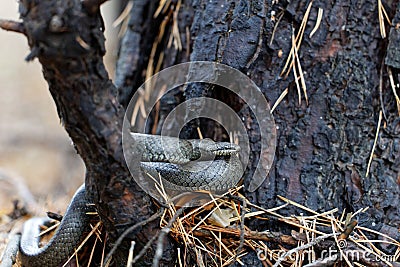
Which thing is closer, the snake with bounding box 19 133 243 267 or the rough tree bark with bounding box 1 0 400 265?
the snake with bounding box 19 133 243 267

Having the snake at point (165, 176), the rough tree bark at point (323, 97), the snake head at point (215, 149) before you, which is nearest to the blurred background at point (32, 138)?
the snake at point (165, 176)

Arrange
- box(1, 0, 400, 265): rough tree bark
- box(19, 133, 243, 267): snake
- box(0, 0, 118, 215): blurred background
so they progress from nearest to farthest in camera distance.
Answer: box(19, 133, 243, 267): snake → box(1, 0, 400, 265): rough tree bark → box(0, 0, 118, 215): blurred background

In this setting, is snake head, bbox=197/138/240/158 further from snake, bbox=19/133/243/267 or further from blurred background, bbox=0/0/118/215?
blurred background, bbox=0/0/118/215

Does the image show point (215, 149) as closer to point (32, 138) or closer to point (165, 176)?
point (165, 176)

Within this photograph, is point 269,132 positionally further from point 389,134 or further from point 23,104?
point 23,104

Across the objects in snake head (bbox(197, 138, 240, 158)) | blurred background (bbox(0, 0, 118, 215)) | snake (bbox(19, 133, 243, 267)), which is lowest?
blurred background (bbox(0, 0, 118, 215))

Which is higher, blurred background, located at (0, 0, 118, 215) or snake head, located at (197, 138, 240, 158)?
snake head, located at (197, 138, 240, 158)

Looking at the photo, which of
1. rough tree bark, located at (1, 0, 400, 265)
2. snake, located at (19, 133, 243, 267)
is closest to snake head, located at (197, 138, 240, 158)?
snake, located at (19, 133, 243, 267)

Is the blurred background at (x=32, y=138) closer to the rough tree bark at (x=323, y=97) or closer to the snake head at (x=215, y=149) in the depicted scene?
the snake head at (x=215, y=149)

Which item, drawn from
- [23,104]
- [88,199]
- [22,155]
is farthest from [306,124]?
Result: [23,104]
